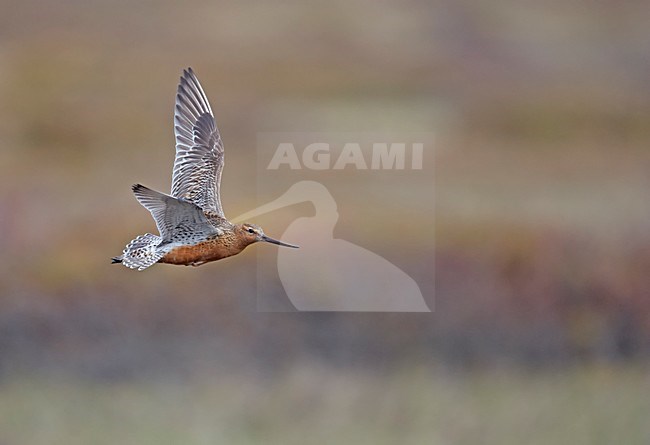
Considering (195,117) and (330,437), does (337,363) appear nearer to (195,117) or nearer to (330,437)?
(330,437)

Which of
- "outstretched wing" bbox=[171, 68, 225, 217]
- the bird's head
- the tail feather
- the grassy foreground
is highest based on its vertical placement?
"outstretched wing" bbox=[171, 68, 225, 217]

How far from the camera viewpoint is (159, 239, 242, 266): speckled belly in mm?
5176

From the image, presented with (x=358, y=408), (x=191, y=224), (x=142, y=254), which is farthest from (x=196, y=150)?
(x=358, y=408)

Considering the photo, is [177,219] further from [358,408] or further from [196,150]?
[358,408]

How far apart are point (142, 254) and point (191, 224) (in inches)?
10.7

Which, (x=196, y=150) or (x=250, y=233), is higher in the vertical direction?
(x=196, y=150)

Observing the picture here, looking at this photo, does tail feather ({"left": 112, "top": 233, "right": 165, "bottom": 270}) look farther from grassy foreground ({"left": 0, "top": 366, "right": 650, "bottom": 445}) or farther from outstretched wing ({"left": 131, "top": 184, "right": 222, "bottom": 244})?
grassy foreground ({"left": 0, "top": 366, "right": 650, "bottom": 445})

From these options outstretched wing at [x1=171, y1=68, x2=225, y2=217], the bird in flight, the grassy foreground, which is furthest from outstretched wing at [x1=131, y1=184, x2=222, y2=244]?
the grassy foreground

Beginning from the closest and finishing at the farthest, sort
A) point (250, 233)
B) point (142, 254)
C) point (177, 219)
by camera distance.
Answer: point (142, 254) → point (177, 219) → point (250, 233)

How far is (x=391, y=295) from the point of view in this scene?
17109 mm

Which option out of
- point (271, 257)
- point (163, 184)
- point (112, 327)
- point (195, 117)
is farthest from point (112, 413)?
point (195, 117)

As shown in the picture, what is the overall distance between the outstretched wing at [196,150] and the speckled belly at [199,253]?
1.03 feet

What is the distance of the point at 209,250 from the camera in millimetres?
5336

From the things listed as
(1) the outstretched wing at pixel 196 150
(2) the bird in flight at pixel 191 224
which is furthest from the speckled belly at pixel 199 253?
(1) the outstretched wing at pixel 196 150
